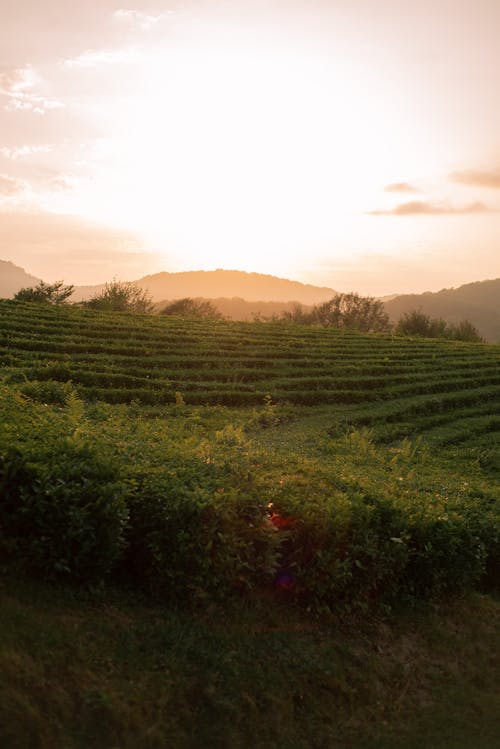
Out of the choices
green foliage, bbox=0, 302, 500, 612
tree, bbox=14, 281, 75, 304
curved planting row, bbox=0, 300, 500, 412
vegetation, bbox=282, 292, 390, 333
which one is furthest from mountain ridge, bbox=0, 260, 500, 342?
green foliage, bbox=0, 302, 500, 612

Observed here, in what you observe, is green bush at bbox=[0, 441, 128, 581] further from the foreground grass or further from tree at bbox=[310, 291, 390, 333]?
tree at bbox=[310, 291, 390, 333]

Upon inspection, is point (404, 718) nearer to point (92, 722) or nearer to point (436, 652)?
point (436, 652)

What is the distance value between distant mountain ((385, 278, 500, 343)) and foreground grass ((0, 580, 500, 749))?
399 feet

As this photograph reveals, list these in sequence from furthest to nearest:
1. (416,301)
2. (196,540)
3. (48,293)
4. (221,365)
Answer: (416,301), (48,293), (221,365), (196,540)

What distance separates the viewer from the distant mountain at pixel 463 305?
136 m

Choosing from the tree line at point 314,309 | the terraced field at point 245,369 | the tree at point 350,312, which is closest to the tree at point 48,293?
the tree line at point 314,309

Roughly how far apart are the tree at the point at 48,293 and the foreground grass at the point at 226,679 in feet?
132

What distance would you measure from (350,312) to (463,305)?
85369 millimetres

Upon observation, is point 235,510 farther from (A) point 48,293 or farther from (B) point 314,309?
(B) point 314,309

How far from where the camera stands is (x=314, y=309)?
79.0m

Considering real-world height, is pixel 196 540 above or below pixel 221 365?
below

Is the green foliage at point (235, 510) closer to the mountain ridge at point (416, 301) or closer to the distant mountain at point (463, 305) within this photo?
the mountain ridge at point (416, 301)

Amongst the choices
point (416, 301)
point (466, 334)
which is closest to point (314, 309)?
point (466, 334)

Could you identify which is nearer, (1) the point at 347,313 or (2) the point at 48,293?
(2) the point at 48,293
